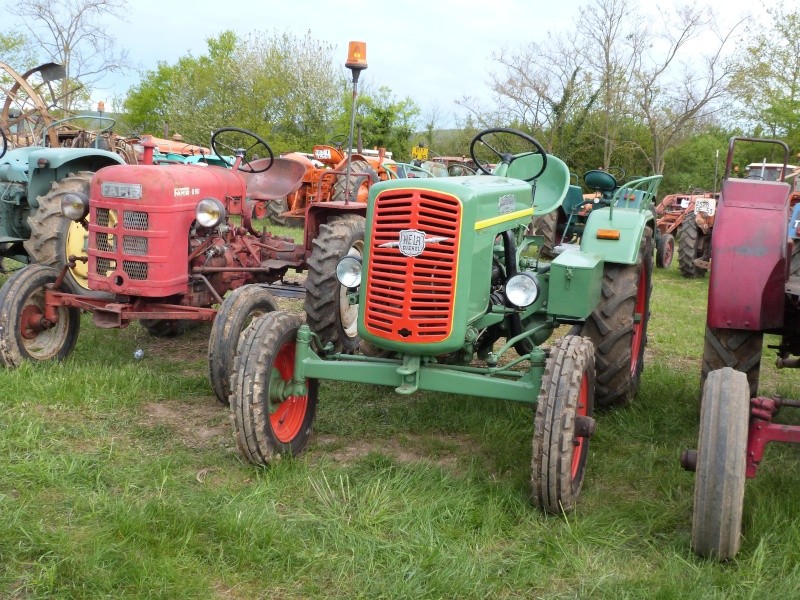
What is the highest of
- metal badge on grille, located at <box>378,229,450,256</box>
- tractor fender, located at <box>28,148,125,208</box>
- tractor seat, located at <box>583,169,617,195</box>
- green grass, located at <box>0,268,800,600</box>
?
tractor seat, located at <box>583,169,617,195</box>

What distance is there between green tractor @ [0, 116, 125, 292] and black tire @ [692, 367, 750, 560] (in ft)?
13.7

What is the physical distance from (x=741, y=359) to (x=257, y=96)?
27.9m

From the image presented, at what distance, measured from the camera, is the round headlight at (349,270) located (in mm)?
3650

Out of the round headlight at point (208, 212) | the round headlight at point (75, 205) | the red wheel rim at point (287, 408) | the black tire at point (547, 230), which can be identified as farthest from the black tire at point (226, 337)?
the black tire at point (547, 230)

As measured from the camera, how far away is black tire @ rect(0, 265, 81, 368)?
15.4 feet

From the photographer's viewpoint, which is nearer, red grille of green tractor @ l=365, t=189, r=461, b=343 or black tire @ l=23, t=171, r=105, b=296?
red grille of green tractor @ l=365, t=189, r=461, b=343

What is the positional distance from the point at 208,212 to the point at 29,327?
132cm

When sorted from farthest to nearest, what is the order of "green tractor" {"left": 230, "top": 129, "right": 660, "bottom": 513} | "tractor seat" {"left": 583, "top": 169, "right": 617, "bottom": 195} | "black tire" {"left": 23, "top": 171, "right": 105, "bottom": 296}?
"tractor seat" {"left": 583, "top": 169, "right": 617, "bottom": 195} → "black tire" {"left": 23, "top": 171, "right": 105, "bottom": 296} → "green tractor" {"left": 230, "top": 129, "right": 660, "bottom": 513}

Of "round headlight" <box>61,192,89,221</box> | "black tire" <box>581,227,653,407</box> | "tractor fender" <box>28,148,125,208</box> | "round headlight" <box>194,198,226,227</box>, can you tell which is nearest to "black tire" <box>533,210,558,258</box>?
"black tire" <box>581,227,653,407</box>

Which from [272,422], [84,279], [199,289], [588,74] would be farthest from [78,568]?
[588,74]

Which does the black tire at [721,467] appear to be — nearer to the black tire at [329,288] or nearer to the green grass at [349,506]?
the green grass at [349,506]

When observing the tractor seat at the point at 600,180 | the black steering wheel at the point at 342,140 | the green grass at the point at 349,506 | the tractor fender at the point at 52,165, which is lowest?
the green grass at the point at 349,506

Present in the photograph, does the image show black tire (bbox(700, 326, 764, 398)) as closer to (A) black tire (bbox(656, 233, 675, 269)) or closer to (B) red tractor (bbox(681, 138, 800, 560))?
(B) red tractor (bbox(681, 138, 800, 560))

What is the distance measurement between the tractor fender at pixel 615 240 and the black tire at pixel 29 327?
3.28 m
